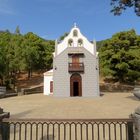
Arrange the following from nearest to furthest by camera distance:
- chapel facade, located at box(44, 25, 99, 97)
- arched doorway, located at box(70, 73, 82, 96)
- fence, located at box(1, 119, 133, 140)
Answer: fence, located at box(1, 119, 133, 140) → chapel facade, located at box(44, 25, 99, 97) → arched doorway, located at box(70, 73, 82, 96)

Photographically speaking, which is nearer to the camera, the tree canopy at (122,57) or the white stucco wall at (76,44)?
the white stucco wall at (76,44)

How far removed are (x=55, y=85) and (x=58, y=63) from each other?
9.60 ft

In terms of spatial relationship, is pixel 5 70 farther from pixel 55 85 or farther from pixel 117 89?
pixel 117 89

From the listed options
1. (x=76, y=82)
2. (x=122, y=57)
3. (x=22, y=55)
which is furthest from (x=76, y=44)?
(x=22, y=55)

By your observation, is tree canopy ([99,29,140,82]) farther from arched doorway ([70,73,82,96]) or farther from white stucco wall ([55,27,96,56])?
arched doorway ([70,73,82,96])

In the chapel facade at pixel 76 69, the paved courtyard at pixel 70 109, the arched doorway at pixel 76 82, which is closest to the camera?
the paved courtyard at pixel 70 109

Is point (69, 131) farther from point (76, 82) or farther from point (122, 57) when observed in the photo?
point (122, 57)

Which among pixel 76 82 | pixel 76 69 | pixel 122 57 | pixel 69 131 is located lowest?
pixel 69 131

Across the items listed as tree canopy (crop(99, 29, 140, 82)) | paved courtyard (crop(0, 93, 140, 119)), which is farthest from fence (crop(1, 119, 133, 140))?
tree canopy (crop(99, 29, 140, 82))

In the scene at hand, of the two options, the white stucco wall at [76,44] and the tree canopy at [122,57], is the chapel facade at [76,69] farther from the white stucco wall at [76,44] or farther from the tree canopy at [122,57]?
the tree canopy at [122,57]

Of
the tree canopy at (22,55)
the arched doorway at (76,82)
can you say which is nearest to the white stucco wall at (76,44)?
the arched doorway at (76,82)

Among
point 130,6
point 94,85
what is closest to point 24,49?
Result: point 94,85

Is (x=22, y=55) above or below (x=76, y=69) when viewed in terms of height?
above

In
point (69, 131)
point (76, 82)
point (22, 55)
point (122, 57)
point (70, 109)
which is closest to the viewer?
point (69, 131)
